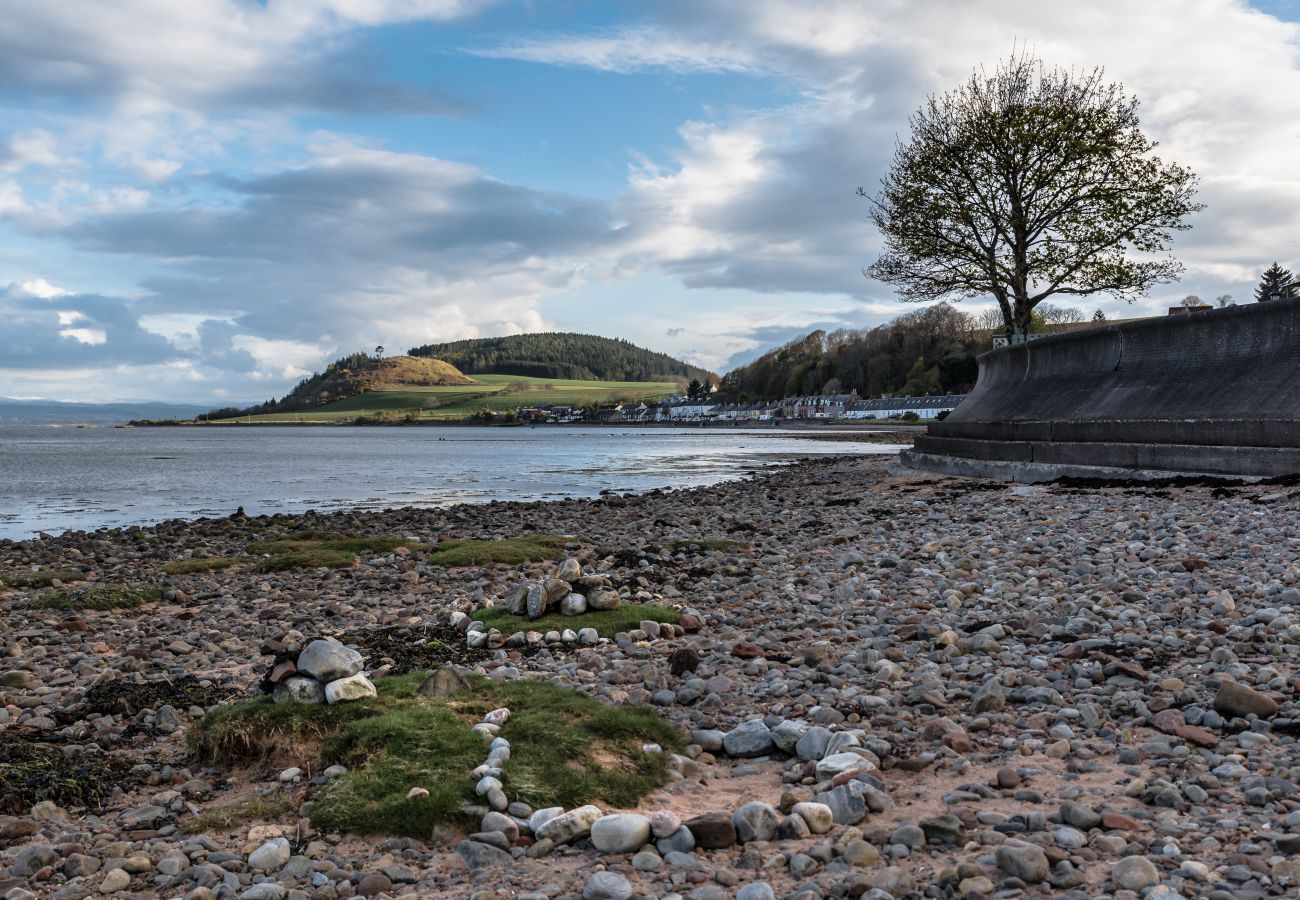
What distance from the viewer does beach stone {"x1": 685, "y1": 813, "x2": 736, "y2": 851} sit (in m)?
4.57

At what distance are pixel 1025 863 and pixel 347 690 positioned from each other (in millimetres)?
4709

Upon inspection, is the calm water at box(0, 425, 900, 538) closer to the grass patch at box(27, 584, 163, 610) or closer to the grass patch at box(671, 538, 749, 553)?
the grass patch at box(27, 584, 163, 610)

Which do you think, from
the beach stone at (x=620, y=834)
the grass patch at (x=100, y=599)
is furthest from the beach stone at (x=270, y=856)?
the grass patch at (x=100, y=599)

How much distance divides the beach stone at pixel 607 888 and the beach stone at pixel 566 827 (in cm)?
60

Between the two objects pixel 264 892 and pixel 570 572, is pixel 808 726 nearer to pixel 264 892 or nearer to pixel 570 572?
pixel 264 892

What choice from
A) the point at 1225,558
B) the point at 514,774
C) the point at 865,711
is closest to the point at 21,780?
the point at 514,774

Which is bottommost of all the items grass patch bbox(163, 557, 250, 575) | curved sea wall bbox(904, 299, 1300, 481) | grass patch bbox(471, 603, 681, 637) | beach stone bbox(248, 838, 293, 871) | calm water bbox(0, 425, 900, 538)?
calm water bbox(0, 425, 900, 538)

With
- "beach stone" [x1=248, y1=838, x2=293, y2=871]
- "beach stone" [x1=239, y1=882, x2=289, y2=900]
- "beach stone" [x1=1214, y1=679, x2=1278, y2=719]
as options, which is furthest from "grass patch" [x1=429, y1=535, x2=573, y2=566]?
"beach stone" [x1=1214, y1=679, x2=1278, y2=719]

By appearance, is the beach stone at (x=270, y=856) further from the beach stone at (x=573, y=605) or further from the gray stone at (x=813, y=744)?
the beach stone at (x=573, y=605)

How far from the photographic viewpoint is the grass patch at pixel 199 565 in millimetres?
17188

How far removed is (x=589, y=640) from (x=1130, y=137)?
97.6 ft

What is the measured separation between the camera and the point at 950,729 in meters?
5.80

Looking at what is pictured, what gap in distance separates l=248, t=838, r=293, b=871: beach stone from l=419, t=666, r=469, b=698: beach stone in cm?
221

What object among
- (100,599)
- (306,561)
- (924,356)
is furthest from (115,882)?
(924,356)
